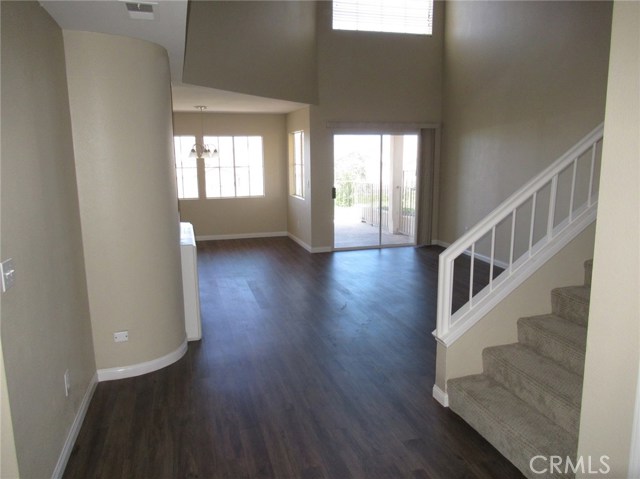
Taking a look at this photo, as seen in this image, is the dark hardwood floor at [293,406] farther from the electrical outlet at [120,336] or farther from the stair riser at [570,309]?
the stair riser at [570,309]

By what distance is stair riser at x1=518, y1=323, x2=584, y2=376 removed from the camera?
2.64 m

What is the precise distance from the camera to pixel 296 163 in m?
8.70

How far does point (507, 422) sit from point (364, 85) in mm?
6066

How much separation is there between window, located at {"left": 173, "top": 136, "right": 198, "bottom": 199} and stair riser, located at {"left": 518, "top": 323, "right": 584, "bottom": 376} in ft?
23.2

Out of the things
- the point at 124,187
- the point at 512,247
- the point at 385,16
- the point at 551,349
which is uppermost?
the point at 385,16

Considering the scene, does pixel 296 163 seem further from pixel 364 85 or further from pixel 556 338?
pixel 556 338

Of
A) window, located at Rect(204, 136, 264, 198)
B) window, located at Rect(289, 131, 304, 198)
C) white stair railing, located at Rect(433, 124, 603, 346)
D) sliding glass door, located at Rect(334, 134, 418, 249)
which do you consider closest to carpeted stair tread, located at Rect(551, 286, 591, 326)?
white stair railing, located at Rect(433, 124, 603, 346)

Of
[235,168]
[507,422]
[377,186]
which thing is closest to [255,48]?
[377,186]

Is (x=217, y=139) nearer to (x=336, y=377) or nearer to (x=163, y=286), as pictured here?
(x=163, y=286)

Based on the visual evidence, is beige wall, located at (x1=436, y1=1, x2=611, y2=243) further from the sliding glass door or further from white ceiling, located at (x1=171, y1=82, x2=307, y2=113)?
white ceiling, located at (x1=171, y1=82, x2=307, y2=113)

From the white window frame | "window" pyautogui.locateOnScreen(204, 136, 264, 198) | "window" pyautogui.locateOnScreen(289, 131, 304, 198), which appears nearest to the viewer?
"window" pyautogui.locateOnScreen(289, 131, 304, 198)

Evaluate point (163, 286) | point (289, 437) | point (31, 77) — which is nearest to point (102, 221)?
point (163, 286)

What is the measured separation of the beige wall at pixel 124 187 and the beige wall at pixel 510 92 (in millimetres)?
4470

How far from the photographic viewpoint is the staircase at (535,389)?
7.75 ft
